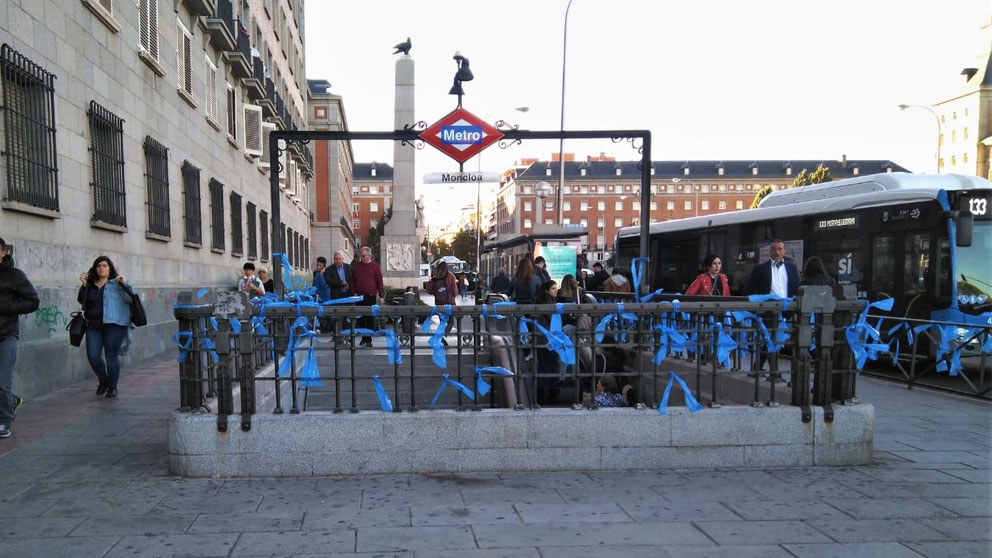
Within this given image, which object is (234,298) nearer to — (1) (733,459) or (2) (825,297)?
(1) (733,459)

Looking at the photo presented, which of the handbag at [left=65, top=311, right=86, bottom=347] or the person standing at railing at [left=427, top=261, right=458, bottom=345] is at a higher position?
the person standing at railing at [left=427, top=261, right=458, bottom=345]

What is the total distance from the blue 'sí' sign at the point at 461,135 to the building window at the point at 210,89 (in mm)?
10897

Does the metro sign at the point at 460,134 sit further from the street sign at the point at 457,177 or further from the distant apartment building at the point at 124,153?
the distant apartment building at the point at 124,153

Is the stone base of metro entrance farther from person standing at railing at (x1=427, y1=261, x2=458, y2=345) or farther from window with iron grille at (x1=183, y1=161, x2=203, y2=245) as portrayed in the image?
window with iron grille at (x1=183, y1=161, x2=203, y2=245)

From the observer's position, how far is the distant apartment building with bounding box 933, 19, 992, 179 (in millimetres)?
75500

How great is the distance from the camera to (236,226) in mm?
19797

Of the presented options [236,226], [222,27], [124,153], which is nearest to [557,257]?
[236,226]

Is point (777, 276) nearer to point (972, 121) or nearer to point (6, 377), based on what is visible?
point (6, 377)

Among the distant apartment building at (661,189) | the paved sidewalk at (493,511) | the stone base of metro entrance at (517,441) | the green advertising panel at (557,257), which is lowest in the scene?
the paved sidewalk at (493,511)

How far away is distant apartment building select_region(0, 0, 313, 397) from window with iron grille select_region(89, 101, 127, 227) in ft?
0.11

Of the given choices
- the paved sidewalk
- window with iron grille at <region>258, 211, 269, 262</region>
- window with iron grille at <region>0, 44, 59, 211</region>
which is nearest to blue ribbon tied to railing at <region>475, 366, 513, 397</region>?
the paved sidewalk

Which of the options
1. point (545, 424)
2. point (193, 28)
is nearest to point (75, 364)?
point (545, 424)

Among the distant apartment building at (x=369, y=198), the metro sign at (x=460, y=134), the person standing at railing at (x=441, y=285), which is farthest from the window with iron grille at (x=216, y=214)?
the distant apartment building at (x=369, y=198)

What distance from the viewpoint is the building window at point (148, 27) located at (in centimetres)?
1227
